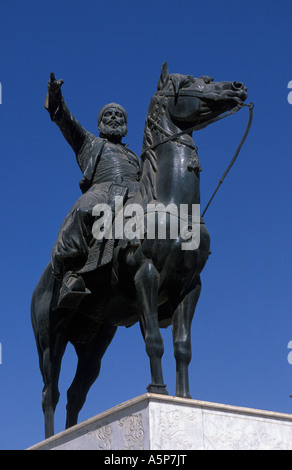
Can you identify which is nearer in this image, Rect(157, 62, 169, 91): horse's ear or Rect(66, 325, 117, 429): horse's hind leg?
Rect(157, 62, 169, 91): horse's ear

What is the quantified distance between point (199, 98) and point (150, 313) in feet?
9.69

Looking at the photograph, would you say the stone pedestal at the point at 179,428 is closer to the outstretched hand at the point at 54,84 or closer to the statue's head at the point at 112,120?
the statue's head at the point at 112,120

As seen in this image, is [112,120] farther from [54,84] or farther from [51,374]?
[51,374]

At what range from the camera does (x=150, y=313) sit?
1070 cm

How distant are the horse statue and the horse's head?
0.5 inches

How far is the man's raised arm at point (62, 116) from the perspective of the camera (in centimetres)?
1253

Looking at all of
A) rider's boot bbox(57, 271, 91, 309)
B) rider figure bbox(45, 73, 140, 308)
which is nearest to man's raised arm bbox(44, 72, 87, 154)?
rider figure bbox(45, 73, 140, 308)

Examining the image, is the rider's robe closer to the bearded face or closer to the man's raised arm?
the man's raised arm

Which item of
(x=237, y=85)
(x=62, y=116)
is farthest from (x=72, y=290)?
(x=237, y=85)

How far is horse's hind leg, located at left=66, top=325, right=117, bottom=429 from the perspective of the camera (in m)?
13.1

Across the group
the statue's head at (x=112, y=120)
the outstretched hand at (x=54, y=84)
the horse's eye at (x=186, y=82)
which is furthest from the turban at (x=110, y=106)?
the horse's eye at (x=186, y=82)

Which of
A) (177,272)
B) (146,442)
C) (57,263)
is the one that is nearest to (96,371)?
(57,263)

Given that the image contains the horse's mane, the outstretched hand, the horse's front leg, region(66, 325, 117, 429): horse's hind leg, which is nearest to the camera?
the horse's front leg

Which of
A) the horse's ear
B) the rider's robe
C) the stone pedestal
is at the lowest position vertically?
the stone pedestal
